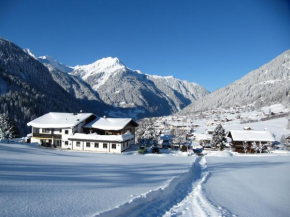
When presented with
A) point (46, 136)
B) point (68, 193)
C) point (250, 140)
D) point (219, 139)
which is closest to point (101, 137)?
point (46, 136)

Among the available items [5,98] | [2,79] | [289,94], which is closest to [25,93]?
[5,98]

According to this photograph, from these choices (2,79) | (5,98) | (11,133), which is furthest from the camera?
(2,79)

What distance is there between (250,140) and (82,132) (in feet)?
139

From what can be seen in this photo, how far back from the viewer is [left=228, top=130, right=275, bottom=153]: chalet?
48.0m

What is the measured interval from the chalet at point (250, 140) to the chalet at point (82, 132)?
29.4 metres

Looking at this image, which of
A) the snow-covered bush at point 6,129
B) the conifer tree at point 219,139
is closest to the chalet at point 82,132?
the snow-covered bush at point 6,129

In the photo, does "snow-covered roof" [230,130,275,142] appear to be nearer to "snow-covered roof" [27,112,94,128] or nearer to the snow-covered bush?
"snow-covered roof" [27,112,94,128]

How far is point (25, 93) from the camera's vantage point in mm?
143250

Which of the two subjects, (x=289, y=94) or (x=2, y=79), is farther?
(x=289, y=94)

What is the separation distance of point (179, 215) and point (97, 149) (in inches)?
1208

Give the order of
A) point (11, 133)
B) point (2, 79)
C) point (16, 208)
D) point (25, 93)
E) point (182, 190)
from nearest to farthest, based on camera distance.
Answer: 1. point (16, 208)
2. point (182, 190)
3. point (11, 133)
4. point (25, 93)
5. point (2, 79)

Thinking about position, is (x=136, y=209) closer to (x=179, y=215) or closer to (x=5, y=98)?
(x=179, y=215)

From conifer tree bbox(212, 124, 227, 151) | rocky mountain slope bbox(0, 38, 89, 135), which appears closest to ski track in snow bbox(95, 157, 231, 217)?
conifer tree bbox(212, 124, 227, 151)

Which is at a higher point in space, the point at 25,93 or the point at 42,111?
the point at 25,93
